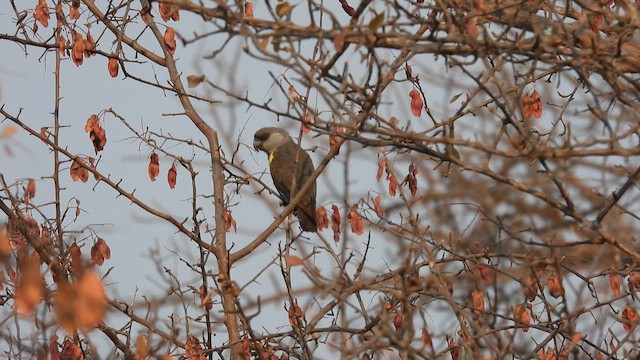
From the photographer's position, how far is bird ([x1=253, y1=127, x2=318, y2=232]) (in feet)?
23.4

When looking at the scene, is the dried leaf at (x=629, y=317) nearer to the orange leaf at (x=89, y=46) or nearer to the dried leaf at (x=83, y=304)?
the orange leaf at (x=89, y=46)

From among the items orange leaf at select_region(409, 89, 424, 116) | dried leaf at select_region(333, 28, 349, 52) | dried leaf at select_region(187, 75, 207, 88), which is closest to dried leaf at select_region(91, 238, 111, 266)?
orange leaf at select_region(409, 89, 424, 116)

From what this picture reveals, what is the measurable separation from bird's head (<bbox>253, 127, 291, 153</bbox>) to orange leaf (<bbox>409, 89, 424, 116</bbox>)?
3.84m

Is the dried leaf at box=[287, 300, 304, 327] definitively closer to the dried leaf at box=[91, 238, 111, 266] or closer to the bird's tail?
the dried leaf at box=[91, 238, 111, 266]

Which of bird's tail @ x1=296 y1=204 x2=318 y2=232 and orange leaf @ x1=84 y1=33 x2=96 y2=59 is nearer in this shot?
orange leaf @ x1=84 y1=33 x2=96 y2=59

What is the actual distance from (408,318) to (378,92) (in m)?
0.76

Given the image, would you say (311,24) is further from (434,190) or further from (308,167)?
(434,190)

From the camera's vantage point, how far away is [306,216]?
23.4 feet

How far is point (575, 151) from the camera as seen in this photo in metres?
3.19

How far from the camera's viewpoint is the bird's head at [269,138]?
872 centimetres

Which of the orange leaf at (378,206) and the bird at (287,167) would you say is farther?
the bird at (287,167)

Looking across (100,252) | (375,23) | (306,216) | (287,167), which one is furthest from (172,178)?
(287,167)

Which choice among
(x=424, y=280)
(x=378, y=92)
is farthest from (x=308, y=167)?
(x=378, y=92)

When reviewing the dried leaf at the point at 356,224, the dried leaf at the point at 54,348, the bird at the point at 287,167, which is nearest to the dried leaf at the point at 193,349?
the dried leaf at the point at 54,348
